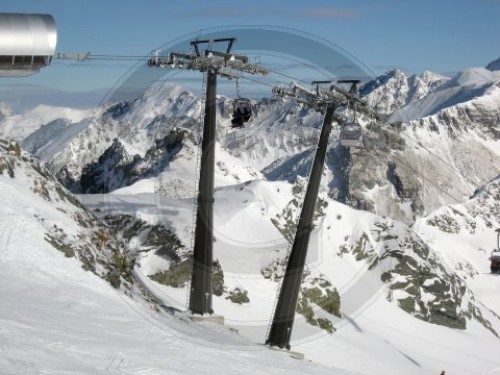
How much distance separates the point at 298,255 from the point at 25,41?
1965 cm

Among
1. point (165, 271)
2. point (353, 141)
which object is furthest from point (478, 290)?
point (353, 141)

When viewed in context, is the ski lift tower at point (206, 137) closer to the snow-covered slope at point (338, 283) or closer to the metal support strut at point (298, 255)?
the metal support strut at point (298, 255)

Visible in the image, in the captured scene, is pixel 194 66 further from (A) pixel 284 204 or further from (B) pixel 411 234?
(B) pixel 411 234

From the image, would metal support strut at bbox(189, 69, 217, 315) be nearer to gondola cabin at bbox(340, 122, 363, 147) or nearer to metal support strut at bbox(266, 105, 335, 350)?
metal support strut at bbox(266, 105, 335, 350)

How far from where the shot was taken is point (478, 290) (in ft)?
512

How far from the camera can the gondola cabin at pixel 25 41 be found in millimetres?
11781

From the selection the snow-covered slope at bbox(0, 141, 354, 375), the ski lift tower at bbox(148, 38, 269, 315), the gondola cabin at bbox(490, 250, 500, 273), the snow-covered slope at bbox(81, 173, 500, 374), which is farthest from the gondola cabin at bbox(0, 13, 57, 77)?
the gondola cabin at bbox(490, 250, 500, 273)

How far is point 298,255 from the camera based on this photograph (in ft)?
98.7

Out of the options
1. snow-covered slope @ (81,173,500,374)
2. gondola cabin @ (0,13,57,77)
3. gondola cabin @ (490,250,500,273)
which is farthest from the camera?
gondola cabin @ (490,250,500,273)

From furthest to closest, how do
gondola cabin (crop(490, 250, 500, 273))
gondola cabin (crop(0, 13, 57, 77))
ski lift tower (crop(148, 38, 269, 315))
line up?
gondola cabin (crop(490, 250, 500, 273)) → ski lift tower (crop(148, 38, 269, 315)) → gondola cabin (crop(0, 13, 57, 77))

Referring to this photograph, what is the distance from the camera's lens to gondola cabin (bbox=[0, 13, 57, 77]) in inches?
464

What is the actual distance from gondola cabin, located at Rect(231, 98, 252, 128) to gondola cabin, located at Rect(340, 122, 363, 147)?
3.93 metres

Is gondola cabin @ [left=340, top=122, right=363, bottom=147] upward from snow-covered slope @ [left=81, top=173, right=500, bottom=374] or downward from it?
upward

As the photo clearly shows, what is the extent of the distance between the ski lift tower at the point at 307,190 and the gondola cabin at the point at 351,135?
54cm
